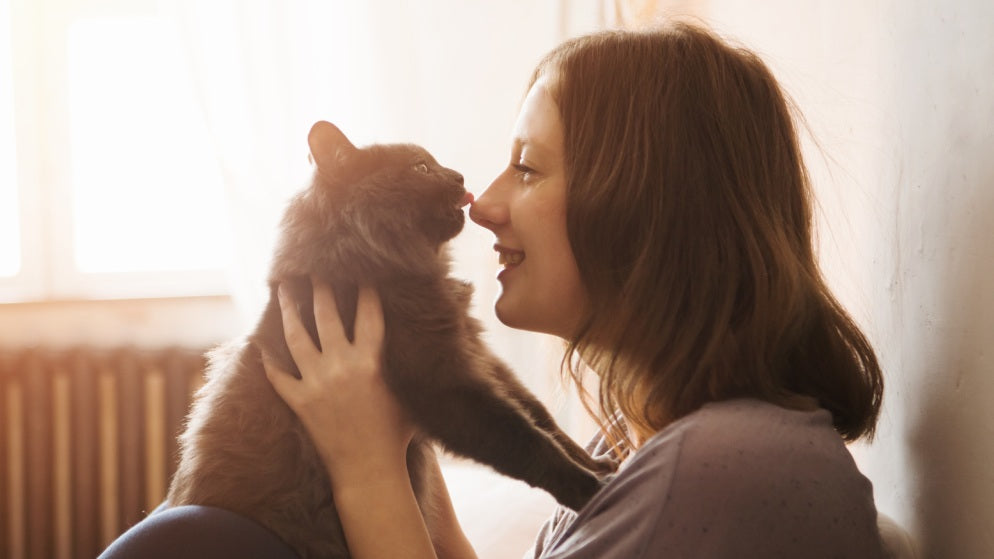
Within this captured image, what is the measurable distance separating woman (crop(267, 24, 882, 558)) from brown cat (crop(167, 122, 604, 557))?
0.06 metres

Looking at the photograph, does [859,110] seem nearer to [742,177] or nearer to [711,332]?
[742,177]

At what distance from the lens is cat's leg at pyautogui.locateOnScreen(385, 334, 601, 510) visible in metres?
1.17

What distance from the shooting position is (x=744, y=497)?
747 mm

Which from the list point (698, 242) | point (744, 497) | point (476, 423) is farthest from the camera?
point (476, 423)

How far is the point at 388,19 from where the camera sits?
259 cm

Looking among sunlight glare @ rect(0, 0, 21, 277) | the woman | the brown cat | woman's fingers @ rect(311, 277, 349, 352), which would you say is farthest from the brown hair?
sunlight glare @ rect(0, 0, 21, 277)

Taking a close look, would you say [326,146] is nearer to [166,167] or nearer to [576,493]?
[576,493]

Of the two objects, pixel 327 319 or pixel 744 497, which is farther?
pixel 327 319

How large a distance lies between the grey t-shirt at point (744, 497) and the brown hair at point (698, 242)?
0.11 metres

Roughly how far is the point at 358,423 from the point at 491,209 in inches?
13.9

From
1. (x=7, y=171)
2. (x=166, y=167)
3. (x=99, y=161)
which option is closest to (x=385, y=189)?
(x=166, y=167)

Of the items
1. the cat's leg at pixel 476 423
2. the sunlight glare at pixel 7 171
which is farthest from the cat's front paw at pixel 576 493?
the sunlight glare at pixel 7 171

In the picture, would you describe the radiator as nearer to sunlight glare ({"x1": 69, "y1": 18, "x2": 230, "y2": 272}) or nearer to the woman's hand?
sunlight glare ({"x1": 69, "y1": 18, "x2": 230, "y2": 272})

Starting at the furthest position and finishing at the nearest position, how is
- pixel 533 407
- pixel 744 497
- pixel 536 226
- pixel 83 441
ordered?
pixel 83 441 → pixel 533 407 → pixel 536 226 → pixel 744 497
